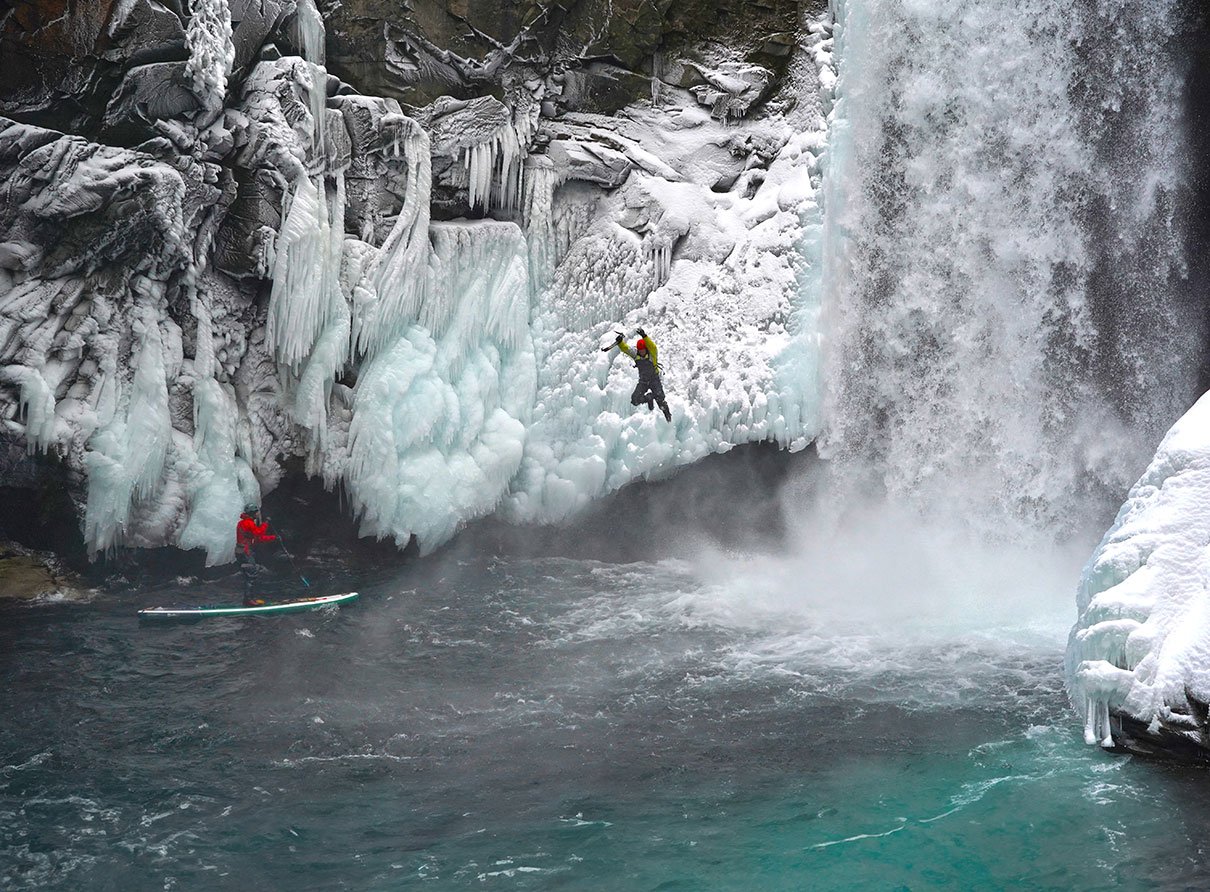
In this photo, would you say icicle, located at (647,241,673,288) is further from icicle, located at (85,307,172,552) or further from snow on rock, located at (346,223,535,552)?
icicle, located at (85,307,172,552)

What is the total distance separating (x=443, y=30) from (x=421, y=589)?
22.6 ft

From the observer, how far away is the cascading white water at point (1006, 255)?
1307 centimetres

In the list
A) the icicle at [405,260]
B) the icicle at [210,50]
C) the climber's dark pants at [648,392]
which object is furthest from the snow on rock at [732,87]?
the icicle at [210,50]

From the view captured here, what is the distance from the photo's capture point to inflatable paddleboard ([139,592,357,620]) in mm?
11711

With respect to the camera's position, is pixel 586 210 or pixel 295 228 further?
pixel 586 210

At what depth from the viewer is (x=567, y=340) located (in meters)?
14.1

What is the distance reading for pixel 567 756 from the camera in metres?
8.73

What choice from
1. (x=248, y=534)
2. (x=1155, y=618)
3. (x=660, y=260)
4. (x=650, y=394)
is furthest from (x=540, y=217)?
(x=1155, y=618)

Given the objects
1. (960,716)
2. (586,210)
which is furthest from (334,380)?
(960,716)

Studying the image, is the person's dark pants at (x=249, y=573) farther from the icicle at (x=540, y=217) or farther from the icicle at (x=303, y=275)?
the icicle at (x=540, y=217)

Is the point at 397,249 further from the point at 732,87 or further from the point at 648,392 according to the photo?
the point at 732,87

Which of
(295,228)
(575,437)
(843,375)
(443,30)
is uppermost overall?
(443,30)

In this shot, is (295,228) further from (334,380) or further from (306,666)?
(306,666)

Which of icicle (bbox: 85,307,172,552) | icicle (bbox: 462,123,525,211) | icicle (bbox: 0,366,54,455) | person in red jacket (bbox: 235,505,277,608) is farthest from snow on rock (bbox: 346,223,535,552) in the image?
icicle (bbox: 0,366,54,455)
